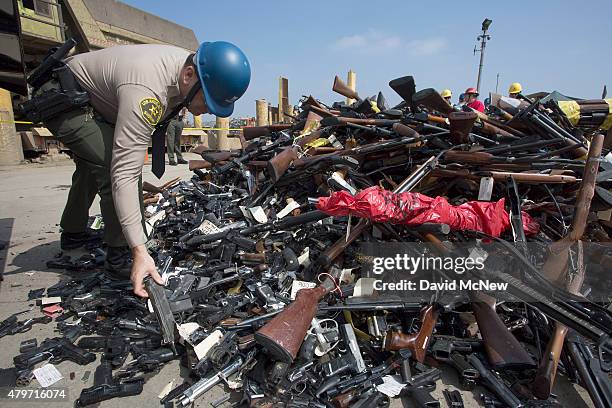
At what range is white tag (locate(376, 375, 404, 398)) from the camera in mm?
1771

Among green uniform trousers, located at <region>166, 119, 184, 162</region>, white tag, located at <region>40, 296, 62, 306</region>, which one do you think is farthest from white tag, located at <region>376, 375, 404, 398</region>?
green uniform trousers, located at <region>166, 119, 184, 162</region>

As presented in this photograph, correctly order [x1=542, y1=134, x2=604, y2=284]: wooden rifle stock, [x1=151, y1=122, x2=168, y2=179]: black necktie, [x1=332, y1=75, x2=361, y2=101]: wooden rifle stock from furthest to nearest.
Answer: [x1=332, y1=75, x2=361, y2=101]: wooden rifle stock < [x1=151, y1=122, x2=168, y2=179]: black necktie < [x1=542, y1=134, x2=604, y2=284]: wooden rifle stock

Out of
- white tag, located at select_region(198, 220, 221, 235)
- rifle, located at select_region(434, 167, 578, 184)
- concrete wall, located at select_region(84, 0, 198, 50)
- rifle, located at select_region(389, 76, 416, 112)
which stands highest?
concrete wall, located at select_region(84, 0, 198, 50)

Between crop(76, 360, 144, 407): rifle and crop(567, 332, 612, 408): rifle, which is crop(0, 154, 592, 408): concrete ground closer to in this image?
crop(76, 360, 144, 407): rifle

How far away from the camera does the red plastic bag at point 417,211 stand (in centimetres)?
230

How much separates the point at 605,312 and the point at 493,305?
66 cm

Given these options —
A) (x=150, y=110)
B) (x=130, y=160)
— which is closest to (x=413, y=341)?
(x=130, y=160)

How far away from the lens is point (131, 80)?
82.0 inches

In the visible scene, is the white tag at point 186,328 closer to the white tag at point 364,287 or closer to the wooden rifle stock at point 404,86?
the white tag at point 364,287

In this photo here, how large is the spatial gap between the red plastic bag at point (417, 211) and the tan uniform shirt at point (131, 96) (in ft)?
4.01

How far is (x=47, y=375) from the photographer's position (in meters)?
1.88

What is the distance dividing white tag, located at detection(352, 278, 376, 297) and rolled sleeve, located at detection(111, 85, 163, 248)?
144cm

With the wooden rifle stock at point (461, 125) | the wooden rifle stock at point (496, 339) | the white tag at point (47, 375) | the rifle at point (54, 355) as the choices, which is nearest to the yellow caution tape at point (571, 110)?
the wooden rifle stock at point (461, 125)

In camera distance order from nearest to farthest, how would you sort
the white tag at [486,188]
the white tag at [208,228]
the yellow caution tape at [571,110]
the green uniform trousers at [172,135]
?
the white tag at [486,188], the white tag at [208,228], the yellow caution tape at [571,110], the green uniform trousers at [172,135]
